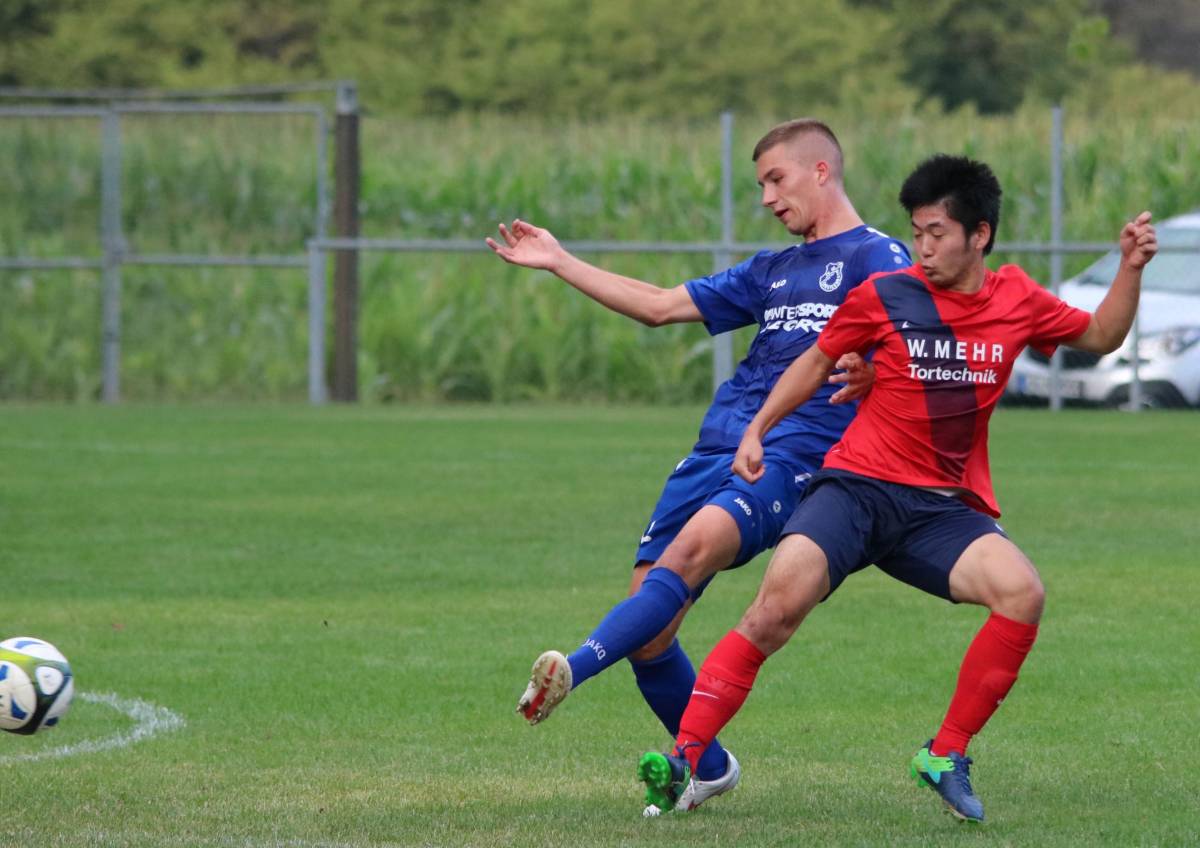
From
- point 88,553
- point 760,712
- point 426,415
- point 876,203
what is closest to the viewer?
point 760,712

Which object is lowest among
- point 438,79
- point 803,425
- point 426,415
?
point 426,415

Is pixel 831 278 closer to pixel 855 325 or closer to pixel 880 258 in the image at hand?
pixel 880 258

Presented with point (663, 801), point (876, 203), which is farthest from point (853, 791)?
point (876, 203)

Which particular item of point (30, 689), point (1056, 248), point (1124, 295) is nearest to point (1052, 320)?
point (1124, 295)

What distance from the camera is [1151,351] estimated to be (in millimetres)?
20781

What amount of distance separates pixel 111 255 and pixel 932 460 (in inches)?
701

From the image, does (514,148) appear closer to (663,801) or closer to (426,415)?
(426,415)

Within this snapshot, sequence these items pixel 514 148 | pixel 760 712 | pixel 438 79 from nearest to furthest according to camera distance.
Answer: pixel 760 712 → pixel 514 148 → pixel 438 79

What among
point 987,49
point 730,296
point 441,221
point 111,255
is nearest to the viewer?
point 730,296

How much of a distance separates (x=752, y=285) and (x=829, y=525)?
1.03 m

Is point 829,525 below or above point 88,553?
above

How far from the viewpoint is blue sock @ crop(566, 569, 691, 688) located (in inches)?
233

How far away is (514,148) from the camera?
2758cm

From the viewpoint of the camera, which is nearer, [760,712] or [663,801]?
[663,801]
